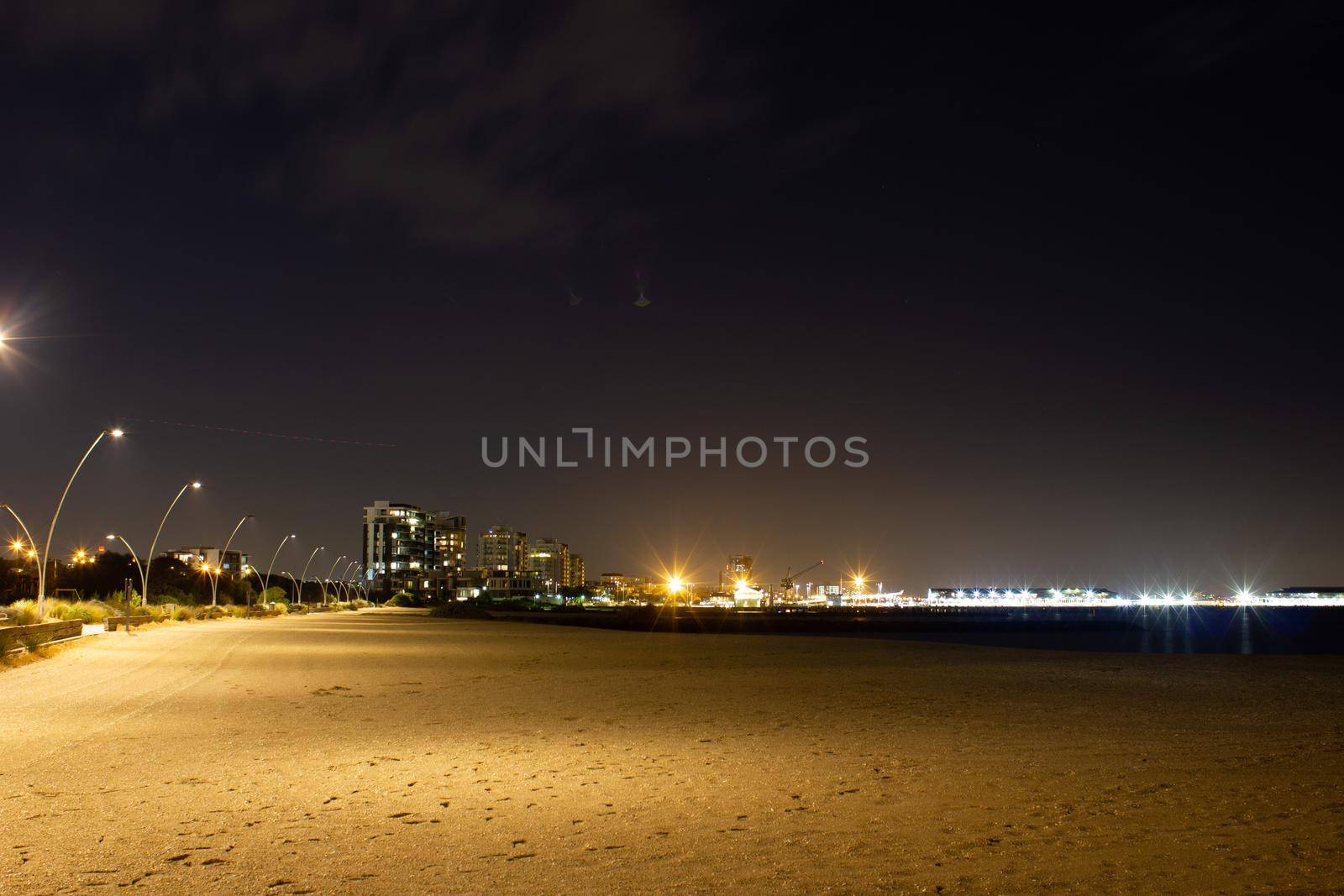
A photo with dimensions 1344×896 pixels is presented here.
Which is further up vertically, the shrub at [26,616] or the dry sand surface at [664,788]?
the shrub at [26,616]

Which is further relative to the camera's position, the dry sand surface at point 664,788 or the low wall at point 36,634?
the low wall at point 36,634

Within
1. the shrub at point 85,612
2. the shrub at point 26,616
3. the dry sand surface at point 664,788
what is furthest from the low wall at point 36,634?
the shrub at point 85,612

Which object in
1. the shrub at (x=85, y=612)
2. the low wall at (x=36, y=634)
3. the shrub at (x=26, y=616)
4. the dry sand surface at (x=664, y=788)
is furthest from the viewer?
the shrub at (x=85, y=612)

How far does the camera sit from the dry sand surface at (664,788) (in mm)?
6012

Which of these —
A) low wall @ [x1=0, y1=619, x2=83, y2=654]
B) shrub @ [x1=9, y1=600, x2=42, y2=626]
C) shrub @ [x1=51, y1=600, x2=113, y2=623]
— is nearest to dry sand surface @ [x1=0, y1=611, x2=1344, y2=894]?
low wall @ [x1=0, y1=619, x2=83, y2=654]

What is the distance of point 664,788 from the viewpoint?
8.54 meters

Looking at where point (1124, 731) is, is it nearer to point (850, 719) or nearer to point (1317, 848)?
point (850, 719)

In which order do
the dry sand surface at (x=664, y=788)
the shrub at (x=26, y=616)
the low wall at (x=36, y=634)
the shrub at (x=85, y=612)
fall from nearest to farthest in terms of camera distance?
the dry sand surface at (x=664, y=788)
the low wall at (x=36, y=634)
the shrub at (x=26, y=616)
the shrub at (x=85, y=612)

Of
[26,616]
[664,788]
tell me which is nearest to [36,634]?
[26,616]

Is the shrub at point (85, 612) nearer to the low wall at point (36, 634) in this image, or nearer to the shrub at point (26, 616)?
the shrub at point (26, 616)

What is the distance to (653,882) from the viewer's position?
577 centimetres

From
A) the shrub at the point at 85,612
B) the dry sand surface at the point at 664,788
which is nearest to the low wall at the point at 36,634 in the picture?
the dry sand surface at the point at 664,788

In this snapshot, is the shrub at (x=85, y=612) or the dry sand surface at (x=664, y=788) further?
the shrub at (x=85, y=612)

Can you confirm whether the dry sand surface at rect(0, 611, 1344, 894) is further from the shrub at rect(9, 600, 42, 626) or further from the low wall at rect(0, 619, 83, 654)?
the shrub at rect(9, 600, 42, 626)
